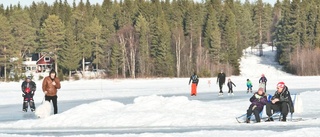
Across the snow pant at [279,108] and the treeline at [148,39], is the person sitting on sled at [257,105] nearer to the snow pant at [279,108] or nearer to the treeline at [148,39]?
the snow pant at [279,108]

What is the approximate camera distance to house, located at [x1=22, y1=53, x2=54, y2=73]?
9050 cm

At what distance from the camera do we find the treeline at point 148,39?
81.1m

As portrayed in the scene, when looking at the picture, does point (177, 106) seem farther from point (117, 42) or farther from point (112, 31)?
point (112, 31)

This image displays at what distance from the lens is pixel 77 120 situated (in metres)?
16.2

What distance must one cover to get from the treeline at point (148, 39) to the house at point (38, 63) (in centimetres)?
232

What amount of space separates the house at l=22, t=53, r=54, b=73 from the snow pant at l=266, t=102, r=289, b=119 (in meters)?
74.9

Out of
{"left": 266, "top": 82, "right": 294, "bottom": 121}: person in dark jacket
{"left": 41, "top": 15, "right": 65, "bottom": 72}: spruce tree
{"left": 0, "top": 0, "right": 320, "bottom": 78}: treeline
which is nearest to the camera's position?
{"left": 266, "top": 82, "right": 294, "bottom": 121}: person in dark jacket

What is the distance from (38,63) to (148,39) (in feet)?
65.7

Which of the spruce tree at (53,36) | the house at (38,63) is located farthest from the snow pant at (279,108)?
the house at (38,63)

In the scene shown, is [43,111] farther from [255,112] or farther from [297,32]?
[297,32]

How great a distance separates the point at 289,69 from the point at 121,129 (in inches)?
2844

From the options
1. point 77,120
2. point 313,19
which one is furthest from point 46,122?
point 313,19

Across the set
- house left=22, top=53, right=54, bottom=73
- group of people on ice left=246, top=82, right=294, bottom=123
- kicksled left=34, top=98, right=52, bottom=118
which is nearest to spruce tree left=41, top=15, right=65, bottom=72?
house left=22, top=53, right=54, bottom=73

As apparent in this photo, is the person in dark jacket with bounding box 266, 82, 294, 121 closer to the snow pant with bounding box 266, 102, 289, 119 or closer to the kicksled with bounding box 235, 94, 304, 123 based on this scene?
the snow pant with bounding box 266, 102, 289, 119
